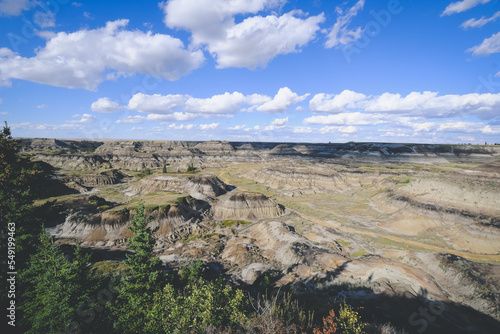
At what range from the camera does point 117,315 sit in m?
18.9

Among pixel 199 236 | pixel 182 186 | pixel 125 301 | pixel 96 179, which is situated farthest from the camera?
pixel 96 179

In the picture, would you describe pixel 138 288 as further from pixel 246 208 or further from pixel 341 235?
pixel 341 235

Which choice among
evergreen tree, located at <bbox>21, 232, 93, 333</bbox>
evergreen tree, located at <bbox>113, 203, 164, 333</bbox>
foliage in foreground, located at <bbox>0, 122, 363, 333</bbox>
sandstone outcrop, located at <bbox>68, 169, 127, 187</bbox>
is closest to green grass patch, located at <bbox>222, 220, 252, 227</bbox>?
foliage in foreground, located at <bbox>0, 122, 363, 333</bbox>

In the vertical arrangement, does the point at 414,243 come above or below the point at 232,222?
below

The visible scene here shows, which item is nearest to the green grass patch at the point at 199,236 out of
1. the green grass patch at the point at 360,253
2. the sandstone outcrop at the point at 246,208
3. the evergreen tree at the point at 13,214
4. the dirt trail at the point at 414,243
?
the sandstone outcrop at the point at 246,208

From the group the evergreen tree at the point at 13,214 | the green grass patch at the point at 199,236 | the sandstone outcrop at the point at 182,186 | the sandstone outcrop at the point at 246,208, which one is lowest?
the green grass patch at the point at 199,236

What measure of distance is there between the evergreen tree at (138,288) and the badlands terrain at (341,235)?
52.9 feet

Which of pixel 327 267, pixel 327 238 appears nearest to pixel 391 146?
pixel 327 238

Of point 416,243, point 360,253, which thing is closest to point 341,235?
point 360,253

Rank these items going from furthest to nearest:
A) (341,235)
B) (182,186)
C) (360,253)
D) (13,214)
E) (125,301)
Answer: (182,186) → (341,235) → (360,253) → (13,214) → (125,301)

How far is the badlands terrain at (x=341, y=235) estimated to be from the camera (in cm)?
2634

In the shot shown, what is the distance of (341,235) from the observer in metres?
53.7

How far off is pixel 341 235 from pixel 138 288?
48432 mm

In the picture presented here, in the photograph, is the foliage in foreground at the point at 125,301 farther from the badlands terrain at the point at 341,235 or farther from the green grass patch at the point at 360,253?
the green grass patch at the point at 360,253
